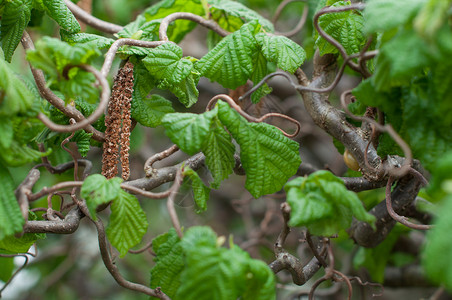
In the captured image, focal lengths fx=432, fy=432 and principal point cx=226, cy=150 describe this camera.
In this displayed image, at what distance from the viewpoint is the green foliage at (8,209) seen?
616 mm

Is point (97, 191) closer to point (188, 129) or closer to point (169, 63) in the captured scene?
point (188, 129)

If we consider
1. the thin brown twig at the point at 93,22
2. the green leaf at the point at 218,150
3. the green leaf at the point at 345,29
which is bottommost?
the green leaf at the point at 218,150

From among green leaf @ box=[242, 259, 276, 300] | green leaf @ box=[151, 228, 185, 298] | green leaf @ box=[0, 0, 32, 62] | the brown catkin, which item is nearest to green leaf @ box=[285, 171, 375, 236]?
green leaf @ box=[242, 259, 276, 300]

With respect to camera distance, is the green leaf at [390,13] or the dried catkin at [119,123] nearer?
the green leaf at [390,13]

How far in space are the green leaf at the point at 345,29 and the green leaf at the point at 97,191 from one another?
50 cm

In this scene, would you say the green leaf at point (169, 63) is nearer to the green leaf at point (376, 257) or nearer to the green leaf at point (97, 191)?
the green leaf at point (97, 191)

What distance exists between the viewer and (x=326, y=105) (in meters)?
0.98

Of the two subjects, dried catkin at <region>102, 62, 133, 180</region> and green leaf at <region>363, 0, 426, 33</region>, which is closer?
green leaf at <region>363, 0, 426, 33</region>

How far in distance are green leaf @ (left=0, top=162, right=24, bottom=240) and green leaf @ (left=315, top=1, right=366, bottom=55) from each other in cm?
63

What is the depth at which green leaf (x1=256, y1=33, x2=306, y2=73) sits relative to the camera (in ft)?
2.80

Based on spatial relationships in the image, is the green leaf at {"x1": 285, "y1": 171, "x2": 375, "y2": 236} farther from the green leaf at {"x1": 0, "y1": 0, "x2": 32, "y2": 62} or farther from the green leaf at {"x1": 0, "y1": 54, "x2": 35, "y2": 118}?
the green leaf at {"x1": 0, "y1": 0, "x2": 32, "y2": 62}

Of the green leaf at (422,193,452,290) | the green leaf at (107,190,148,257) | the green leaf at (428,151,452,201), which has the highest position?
the green leaf at (428,151,452,201)

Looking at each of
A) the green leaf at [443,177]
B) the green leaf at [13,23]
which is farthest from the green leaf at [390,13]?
the green leaf at [13,23]

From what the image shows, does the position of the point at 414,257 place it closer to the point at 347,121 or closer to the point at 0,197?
the point at 347,121
